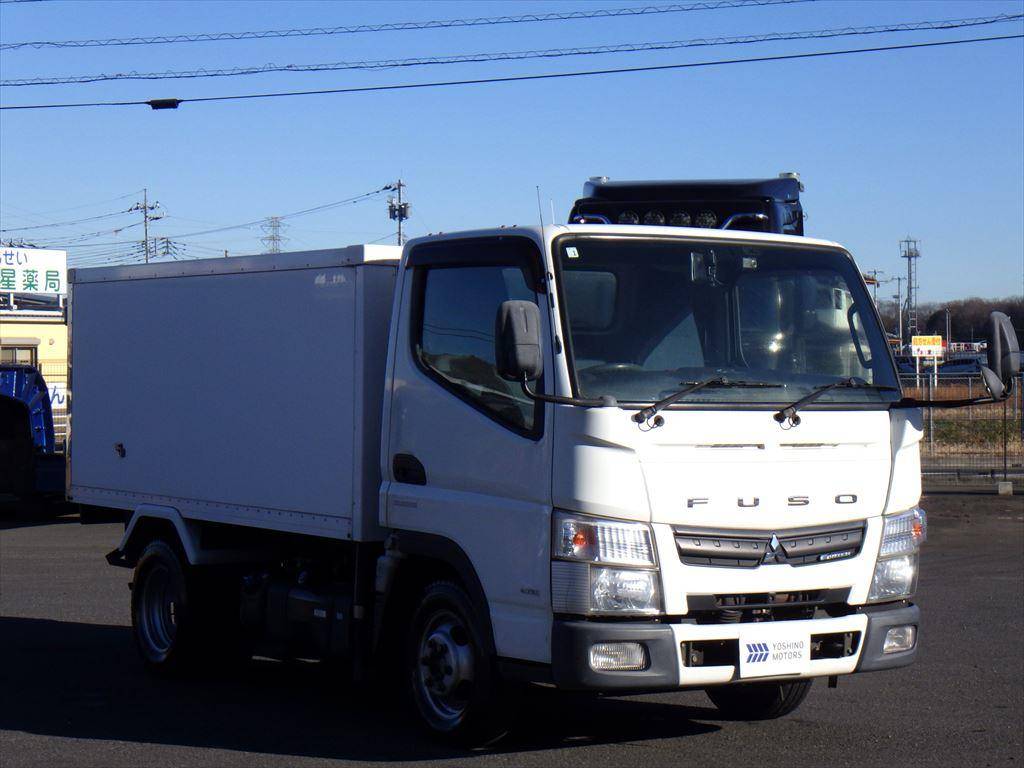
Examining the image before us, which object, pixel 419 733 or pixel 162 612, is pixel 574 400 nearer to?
pixel 419 733

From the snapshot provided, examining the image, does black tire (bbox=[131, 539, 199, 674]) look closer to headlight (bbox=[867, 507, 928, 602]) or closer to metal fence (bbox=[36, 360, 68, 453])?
headlight (bbox=[867, 507, 928, 602])

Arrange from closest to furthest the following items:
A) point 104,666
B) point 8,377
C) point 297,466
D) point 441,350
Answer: point 441,350 → point 297,466 → point 104,666 → point 8,377

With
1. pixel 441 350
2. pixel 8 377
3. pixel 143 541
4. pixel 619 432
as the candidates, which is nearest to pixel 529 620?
pixel 619 432

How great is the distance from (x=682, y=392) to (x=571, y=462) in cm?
62

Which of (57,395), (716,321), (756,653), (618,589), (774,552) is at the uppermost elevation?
(716,321)

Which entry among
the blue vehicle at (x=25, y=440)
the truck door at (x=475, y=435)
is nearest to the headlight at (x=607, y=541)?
the truck door at (x=475, y=435)

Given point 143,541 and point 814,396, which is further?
point 143,541

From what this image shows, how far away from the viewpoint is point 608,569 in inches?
237

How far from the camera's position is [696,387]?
245 inches

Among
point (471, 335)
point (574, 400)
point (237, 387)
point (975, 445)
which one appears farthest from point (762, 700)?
point (975, 445)

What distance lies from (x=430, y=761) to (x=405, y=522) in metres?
1.24

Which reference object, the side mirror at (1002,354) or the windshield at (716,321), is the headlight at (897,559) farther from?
the side mirror at (1002,354)

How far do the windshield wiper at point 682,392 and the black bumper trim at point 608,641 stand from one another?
37.1 inches

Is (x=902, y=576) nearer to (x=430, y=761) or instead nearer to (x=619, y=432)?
(x=619, y=432)
